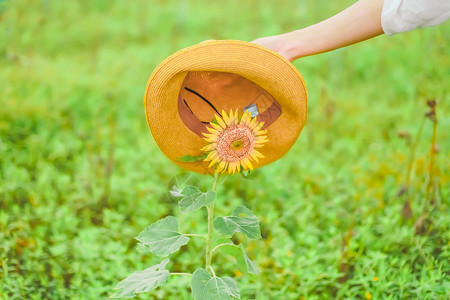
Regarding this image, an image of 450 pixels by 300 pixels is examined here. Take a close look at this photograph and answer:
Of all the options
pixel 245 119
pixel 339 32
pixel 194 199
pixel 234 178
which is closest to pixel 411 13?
pixel 339 32

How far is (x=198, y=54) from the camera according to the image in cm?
127

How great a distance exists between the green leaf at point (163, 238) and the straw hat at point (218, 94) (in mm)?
221

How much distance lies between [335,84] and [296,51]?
102 inches

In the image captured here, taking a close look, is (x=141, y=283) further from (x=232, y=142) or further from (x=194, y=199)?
(x=232, y=142)

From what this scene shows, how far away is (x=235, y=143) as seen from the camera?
134cm

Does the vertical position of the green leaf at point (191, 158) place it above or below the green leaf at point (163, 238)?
above

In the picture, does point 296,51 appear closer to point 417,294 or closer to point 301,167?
point 417,294

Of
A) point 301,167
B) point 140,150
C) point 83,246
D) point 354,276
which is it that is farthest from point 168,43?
point 354,276

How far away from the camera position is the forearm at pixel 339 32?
141cm

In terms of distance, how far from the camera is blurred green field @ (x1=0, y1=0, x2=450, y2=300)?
1952mm

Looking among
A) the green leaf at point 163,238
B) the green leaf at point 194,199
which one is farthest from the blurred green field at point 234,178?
the green leaf at point 194,199

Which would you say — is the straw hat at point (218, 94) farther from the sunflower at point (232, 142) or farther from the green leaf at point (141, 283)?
the green leaf at point (141, 283)

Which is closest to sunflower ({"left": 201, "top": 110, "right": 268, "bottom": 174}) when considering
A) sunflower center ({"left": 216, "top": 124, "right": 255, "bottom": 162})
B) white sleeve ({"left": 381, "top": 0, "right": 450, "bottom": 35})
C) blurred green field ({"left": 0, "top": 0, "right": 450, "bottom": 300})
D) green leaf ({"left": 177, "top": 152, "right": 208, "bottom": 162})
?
sunflower center ({"left": 216, "top": 124, "right": 255, "bottom": 162})

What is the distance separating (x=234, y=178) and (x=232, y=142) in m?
1.45
